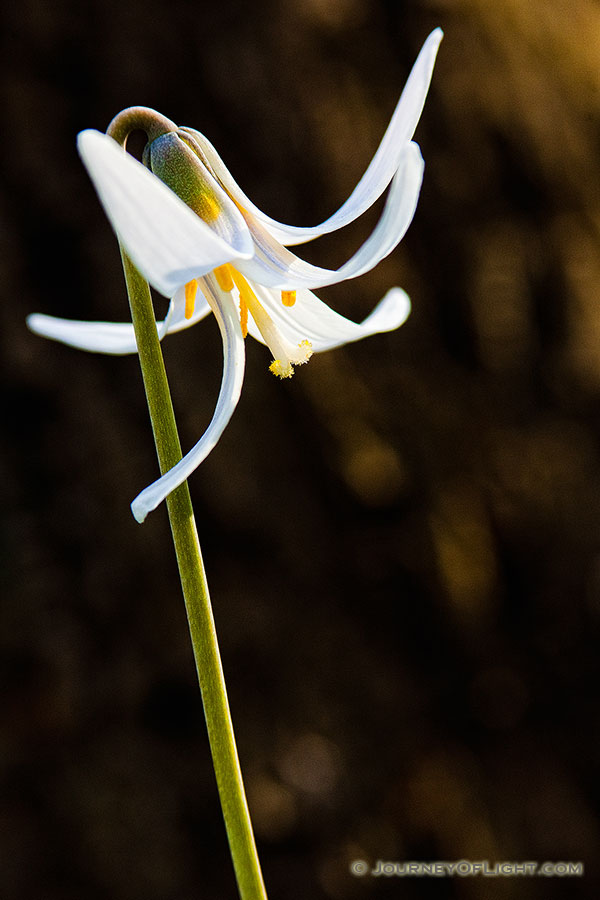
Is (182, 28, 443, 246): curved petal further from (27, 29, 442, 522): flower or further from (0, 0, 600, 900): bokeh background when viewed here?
(0, 0, 600, 900): bokeh background

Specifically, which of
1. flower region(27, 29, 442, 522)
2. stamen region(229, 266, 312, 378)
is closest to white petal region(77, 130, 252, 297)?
flower region(27, 29, 442, 522)

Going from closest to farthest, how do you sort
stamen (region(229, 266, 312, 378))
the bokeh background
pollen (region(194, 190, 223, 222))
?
pollen (region(194, 190, 223, 222)) < stamen (region(229, 266, 312, 378)) < the bokeh background

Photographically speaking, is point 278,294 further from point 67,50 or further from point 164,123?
point 67,50

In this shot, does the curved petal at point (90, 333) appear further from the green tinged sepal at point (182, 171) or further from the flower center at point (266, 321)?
the green tinged sepal at point (182, 171)

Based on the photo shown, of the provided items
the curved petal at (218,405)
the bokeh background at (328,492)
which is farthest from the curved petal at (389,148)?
the bokeh background at (328,492)

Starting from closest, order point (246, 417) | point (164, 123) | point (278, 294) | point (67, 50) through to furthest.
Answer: point (164, 123), point (278, 294), point (67, 50), point (246, 417)

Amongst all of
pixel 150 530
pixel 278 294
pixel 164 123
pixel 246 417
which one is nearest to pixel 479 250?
pixel 246 417
